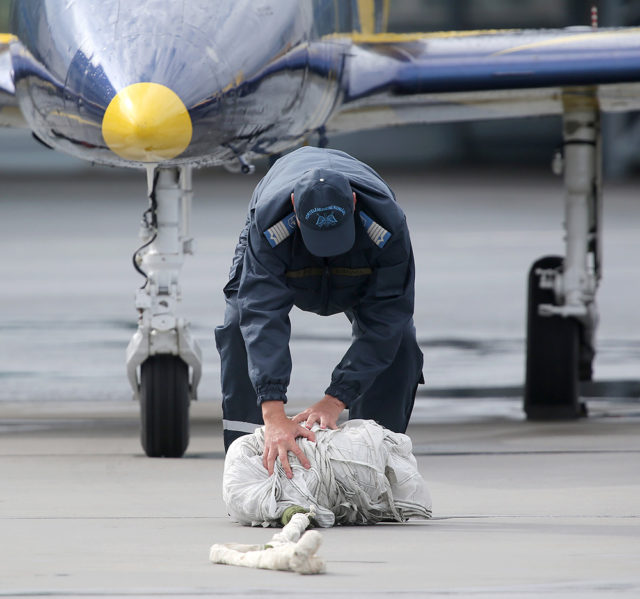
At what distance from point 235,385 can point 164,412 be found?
180 centimetres

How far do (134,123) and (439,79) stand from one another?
9.14 ft

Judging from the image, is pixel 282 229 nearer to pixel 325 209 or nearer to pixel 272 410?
pixel 325 209

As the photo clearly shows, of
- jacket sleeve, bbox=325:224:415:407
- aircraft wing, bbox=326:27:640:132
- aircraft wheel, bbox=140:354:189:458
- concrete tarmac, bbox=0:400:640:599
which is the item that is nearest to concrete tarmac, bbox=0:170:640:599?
concrete tarmac, bbox=0:400:640:599

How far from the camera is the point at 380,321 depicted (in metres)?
5.54

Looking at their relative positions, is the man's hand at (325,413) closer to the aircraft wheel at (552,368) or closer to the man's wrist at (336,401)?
the man's wrist at (336,401)

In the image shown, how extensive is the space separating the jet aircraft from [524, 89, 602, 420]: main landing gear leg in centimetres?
1

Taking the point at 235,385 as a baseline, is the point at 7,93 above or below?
above

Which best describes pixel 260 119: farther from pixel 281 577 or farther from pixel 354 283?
pixel 281 577

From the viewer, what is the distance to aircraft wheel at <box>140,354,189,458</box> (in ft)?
25.2

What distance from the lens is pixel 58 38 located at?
7.04 metres

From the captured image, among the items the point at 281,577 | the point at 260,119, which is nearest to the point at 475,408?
the point at 260,119

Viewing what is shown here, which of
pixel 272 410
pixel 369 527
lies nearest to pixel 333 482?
pixel 369 527

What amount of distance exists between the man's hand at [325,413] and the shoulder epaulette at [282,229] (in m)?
0.61

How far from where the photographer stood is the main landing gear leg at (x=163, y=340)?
25.3ft
